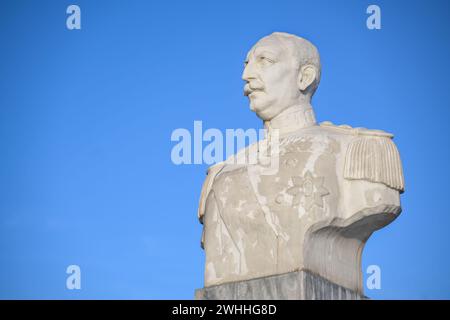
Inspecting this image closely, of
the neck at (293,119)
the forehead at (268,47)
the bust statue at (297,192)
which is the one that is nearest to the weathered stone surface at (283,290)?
the bust statue at (297,192)

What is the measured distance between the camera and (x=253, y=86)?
18016mm

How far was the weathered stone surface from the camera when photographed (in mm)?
16375

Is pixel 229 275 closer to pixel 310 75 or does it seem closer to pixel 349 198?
pixel 349 198

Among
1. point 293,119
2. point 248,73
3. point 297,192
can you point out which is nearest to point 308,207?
point 297,192

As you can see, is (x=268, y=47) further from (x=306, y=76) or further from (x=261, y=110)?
(x=261, y=110)

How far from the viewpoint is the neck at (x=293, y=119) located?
18.0 m

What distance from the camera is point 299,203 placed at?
666 inches

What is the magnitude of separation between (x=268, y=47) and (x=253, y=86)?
0.61 meters

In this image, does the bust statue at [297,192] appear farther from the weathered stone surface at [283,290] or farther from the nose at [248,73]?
the weathered stone surface at [283,290]

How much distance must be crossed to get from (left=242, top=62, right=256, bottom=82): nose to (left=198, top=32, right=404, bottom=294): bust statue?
0.6 inches

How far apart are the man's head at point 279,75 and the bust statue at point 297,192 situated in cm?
1
